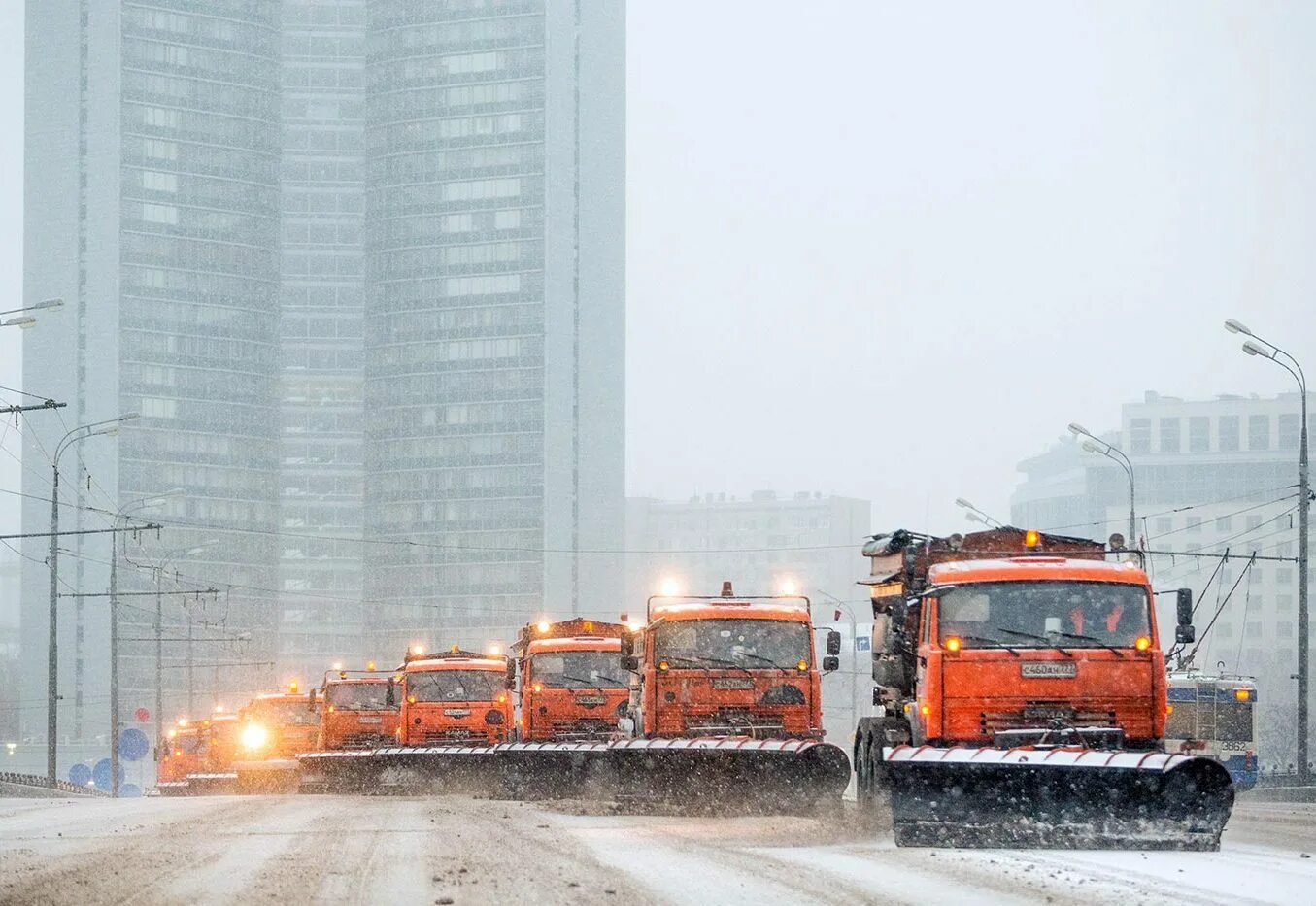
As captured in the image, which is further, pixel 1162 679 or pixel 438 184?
pixel 438 184

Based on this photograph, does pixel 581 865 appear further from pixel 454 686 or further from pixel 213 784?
pixel 213 784

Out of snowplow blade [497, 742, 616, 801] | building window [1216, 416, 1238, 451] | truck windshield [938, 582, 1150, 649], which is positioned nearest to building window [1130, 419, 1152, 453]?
building window [1216, 416, 1238, 451]

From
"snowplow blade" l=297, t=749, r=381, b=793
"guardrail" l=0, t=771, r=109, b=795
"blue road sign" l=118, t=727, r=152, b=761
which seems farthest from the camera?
"blue road sign" l=118, t=727, r=152, b=761

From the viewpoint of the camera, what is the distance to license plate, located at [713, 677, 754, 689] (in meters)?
23.8

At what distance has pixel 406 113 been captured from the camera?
171 metres

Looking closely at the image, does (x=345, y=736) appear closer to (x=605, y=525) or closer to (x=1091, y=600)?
(x=1091, y=600)

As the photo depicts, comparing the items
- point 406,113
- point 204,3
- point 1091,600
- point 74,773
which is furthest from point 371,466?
point 1091,600

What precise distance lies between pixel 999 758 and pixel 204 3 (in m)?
164

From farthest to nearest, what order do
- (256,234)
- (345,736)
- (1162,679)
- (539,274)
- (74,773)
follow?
(256,234)
(539,274)
(74,773)
(345,736)
(1162,679)

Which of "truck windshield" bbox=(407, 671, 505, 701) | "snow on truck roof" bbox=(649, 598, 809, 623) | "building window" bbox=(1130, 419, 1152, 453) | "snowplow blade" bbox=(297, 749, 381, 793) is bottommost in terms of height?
"snowplow blade" bbox=(297, 749, 381, 793)

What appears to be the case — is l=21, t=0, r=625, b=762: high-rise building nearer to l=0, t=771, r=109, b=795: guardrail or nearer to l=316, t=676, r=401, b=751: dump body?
l=0, t=771, r=109, b=795: guardrail

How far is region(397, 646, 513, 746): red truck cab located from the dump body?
1892 millimetres

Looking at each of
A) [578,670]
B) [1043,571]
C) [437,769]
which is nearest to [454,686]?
[437,769]

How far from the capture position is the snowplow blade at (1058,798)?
633 inches
